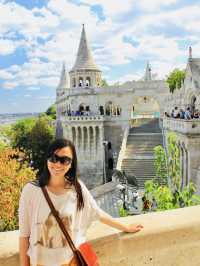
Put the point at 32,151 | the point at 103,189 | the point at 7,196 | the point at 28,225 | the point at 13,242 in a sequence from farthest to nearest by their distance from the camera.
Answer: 1. the point at 32,151
2. the point at 103,189
3. the point at 7,196
4. the point at 13,242
5. the point at 28,225

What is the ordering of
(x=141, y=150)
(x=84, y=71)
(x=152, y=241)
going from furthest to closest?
(x=84, y=71) < (x=141, y=150) < (x=152, y=241)

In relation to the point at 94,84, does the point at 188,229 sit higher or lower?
lower

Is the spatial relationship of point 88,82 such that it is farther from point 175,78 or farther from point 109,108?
point 175,78

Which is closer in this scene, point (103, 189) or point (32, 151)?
point (103, 189)

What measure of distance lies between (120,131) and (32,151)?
548 inches

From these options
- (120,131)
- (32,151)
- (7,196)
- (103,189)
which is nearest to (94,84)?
(120,131)

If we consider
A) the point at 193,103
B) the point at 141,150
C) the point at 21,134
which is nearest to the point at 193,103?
the point at 193,103

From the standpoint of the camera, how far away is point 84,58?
42375mm

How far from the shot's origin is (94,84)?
139 feet

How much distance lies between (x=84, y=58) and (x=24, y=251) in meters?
41.1

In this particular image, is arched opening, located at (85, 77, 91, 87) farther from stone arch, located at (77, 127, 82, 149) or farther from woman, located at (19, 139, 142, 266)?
woman, located at (19, 139, 142, 266)

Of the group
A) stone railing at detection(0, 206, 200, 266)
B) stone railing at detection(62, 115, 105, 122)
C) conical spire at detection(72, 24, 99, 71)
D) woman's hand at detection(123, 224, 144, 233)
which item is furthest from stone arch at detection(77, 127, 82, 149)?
woman's hand at detection(123, 224, 144, 233)

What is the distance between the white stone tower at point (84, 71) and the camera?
4197cm

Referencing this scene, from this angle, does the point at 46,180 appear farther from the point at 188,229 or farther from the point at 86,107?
the point at 86,107
